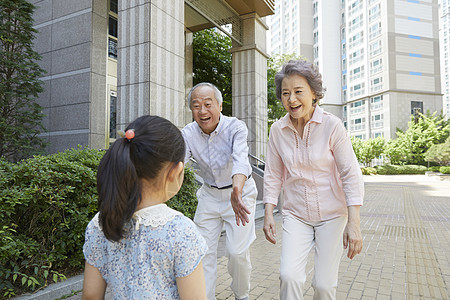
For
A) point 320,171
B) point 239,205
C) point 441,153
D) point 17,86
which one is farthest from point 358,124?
point 239,205

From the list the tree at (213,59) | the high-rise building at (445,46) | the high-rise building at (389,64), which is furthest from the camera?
the high-rise building at (445,46)

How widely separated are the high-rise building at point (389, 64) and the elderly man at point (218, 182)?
5028 cm

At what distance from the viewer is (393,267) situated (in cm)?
465

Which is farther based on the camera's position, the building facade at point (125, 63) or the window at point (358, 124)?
the window at point (358, 124)

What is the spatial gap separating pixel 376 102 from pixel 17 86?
5159 centimetres

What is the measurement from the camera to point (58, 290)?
3.27 metres

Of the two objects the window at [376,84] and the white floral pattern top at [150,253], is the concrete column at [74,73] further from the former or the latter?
the window at [376,84]

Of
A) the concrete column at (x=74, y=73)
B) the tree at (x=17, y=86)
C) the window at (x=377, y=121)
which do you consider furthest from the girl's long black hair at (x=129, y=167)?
the window at (x=377, y=121)

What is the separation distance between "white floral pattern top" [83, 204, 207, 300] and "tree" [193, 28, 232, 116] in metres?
15.7

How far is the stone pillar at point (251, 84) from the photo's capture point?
42.6 ft

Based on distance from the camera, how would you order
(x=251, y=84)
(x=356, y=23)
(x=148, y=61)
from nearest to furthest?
(x=148, y=61) < (x=251, y=84) < (x=356, y=23)

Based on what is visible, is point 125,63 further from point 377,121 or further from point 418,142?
point 377,121

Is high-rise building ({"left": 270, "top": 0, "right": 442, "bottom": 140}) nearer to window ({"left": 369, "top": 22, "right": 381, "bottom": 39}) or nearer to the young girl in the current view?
window ({"left": 369, "top": 22, "right": 381, "bottom": 39})

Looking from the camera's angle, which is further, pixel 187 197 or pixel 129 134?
pixel 187 197
